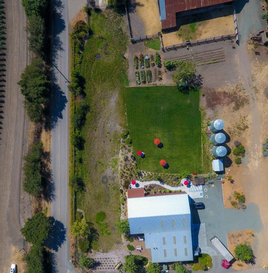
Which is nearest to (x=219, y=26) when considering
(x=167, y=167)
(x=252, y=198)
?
(x=167, y=167)

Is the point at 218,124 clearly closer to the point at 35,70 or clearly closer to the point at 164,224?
the point at 164,224

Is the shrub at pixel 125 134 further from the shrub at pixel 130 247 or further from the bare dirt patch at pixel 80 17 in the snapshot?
the bare dirt patch at pixel 80 17

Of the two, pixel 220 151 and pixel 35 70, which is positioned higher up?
pixel 35 70

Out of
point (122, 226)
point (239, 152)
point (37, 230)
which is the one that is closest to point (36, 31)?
point (37, 230)

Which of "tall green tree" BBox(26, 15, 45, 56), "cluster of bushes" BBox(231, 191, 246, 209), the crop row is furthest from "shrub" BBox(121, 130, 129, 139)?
"cluster of bushes" BBox(231, 191, 246, 209)

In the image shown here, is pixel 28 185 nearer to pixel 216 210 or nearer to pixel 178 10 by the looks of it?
pixel 216 210
